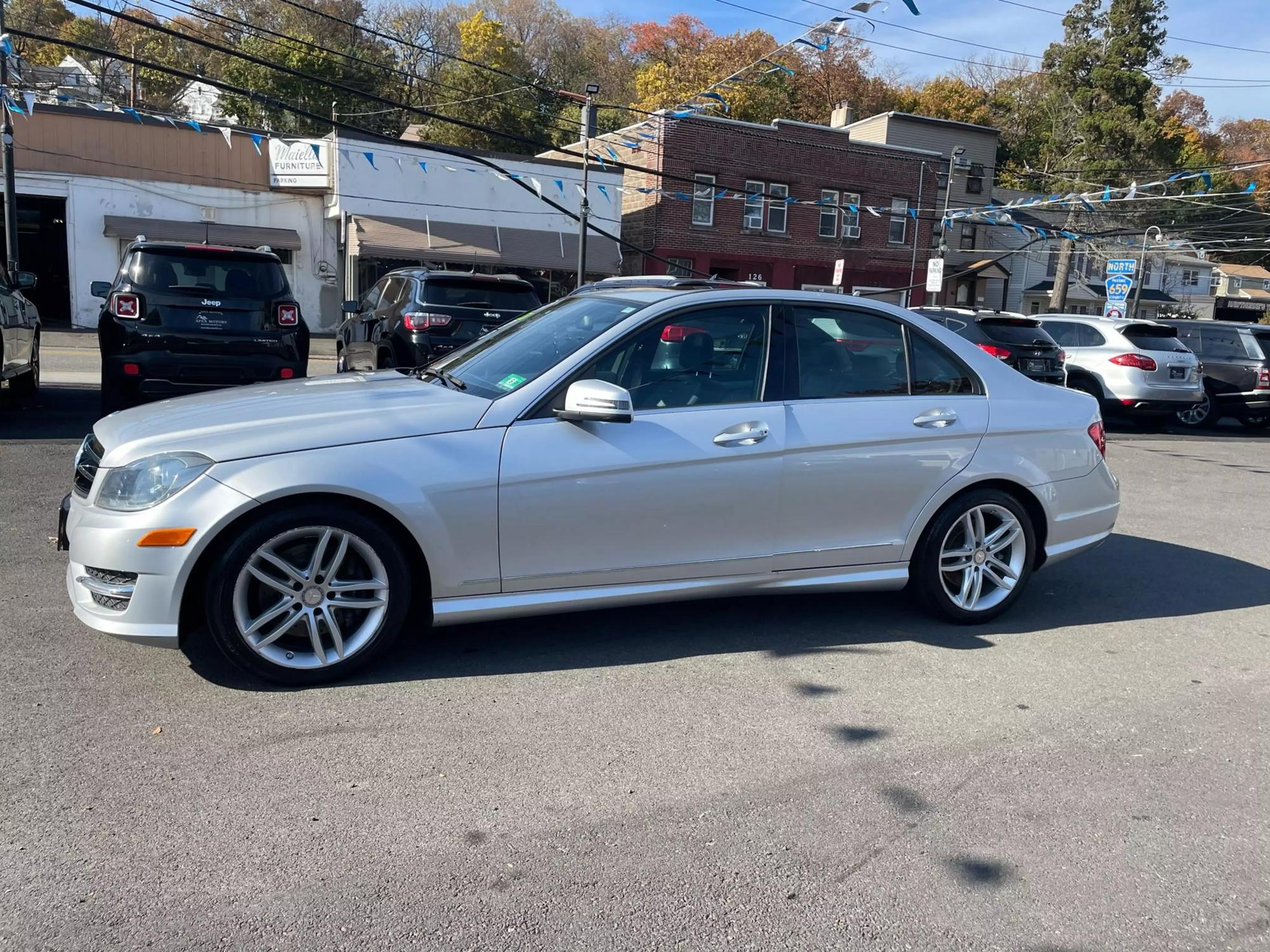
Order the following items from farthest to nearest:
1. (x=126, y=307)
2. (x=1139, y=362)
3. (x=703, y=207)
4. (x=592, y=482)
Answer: (x=703, y=207), (x=1139, y=362), (x=126, y=307), (x=592, y=482)

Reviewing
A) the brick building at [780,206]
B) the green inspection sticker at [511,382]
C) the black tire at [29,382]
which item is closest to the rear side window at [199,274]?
the black tire at [29,382]

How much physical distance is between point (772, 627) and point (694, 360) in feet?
4.68

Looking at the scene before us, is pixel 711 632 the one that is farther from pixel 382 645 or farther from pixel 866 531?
pixel 382 645

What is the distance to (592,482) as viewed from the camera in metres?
4.21

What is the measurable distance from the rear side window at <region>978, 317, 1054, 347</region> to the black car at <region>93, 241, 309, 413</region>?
9.26m

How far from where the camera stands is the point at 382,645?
4.08 m

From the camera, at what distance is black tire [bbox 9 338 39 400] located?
1108 cm

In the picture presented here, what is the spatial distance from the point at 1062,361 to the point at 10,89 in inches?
753

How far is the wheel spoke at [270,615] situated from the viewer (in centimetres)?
388

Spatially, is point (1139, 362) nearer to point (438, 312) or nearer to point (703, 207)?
point (438, 312)

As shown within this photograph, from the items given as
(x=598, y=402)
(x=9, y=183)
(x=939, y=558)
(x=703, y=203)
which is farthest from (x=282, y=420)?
(x=703, y=203)

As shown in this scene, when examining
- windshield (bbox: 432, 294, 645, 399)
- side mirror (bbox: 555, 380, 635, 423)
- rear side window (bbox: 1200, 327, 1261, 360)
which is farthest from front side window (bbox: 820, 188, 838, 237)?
side mirror (bbox: 555, 380, 635, 423)

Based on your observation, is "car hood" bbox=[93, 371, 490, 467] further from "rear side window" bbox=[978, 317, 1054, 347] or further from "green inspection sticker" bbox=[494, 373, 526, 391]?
"rear side window" bbox=[978, 317, 1054, 347]

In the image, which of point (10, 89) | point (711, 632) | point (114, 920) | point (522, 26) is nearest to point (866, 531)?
point (711, 632)
